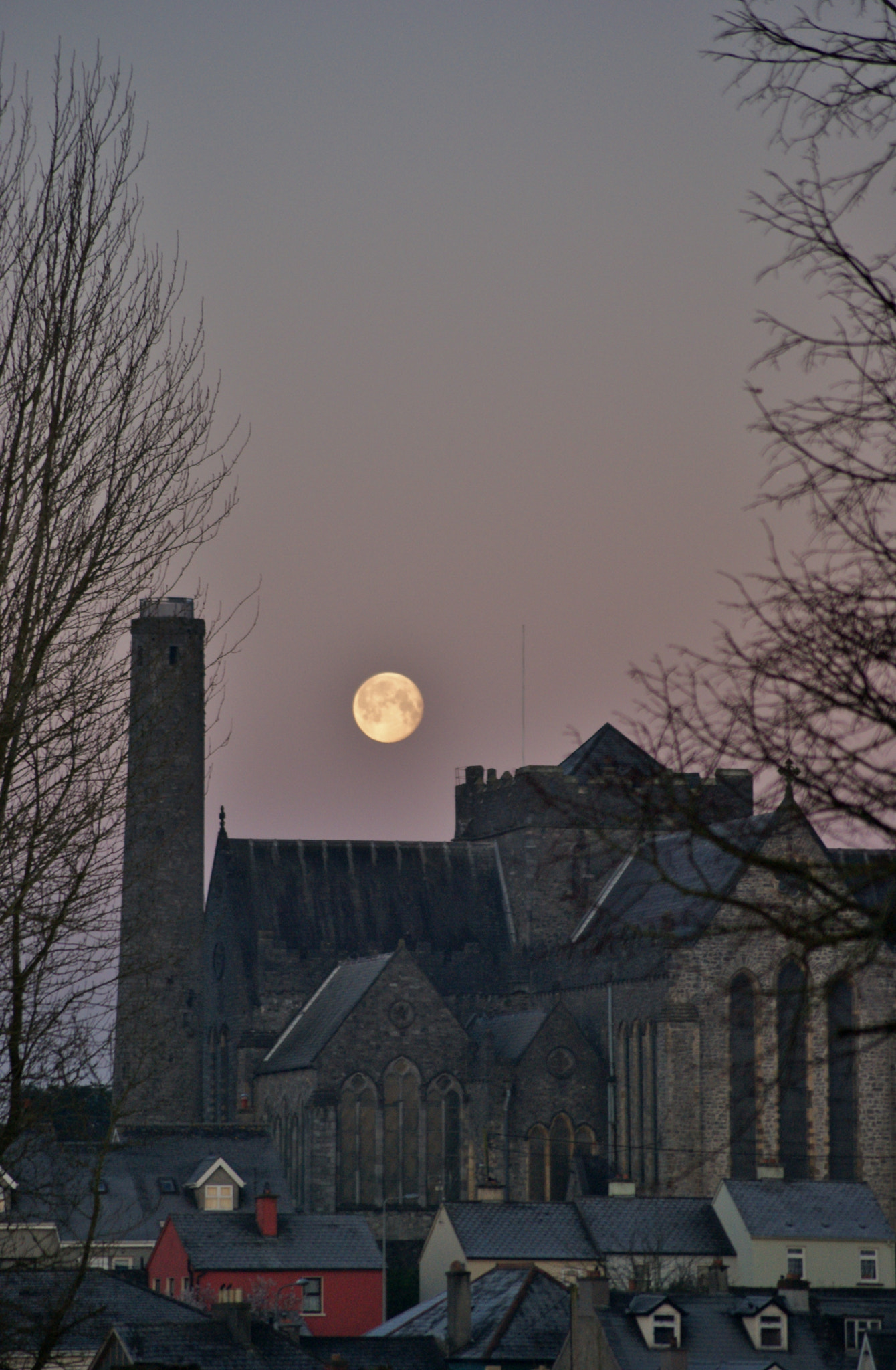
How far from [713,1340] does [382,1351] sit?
734 centimetres

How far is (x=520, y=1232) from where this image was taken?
2201 inches

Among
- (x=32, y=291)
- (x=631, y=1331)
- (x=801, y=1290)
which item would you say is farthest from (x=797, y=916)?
(x=801, y=1290)

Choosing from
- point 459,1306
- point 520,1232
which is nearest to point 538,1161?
point 520,1232

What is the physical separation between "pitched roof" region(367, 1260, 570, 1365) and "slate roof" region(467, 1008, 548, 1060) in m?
15.3

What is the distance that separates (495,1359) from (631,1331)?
3.45m

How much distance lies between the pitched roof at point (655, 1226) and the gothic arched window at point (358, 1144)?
9562 mm

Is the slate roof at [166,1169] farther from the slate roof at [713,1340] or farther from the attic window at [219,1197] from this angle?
the slate roof at [713,1340]

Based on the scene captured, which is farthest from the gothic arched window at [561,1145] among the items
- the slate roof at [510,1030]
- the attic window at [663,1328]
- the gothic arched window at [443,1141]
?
the attic window at [663,1328]

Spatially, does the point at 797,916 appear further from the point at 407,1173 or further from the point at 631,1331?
the point at 407,1173

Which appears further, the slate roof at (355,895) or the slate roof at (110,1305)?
the slate roof at (355,895)

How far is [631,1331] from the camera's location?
1704 inches

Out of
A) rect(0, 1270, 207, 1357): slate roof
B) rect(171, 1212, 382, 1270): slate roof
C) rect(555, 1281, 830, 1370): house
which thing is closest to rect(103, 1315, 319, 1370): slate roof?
rect(0, 1270, 207, 1357): slate roof

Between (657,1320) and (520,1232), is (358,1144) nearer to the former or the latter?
(520,1232)

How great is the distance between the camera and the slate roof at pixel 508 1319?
149 ft
